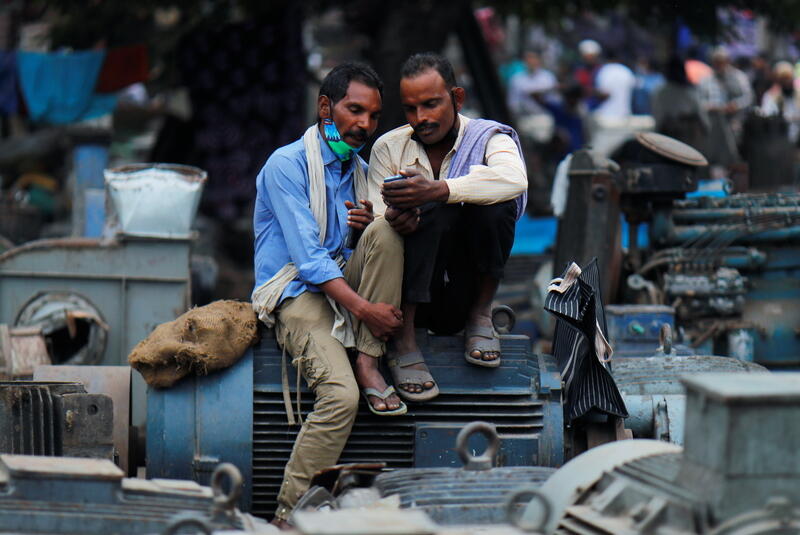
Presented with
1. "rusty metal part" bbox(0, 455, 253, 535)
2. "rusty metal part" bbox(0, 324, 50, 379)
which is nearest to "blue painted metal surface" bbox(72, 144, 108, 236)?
"rusty metal part" bbox(0, 324, 50, 379)

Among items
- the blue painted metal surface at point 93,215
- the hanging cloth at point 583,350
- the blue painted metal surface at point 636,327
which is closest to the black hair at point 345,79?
the hanging cloth at point 583,350

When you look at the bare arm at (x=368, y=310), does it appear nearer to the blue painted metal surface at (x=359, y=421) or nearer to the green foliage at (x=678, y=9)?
the blue painted metal surface at (x=359, y=421)

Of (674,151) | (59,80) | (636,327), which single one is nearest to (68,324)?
(636,327)

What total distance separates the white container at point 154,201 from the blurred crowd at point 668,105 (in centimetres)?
560

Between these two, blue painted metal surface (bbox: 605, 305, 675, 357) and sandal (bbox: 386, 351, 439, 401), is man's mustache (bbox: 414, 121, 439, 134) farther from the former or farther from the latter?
blue painted metal surface (bbox: 605, 305, 675, 357)

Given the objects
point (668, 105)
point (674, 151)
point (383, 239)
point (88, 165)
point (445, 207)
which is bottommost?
point (383, 239)

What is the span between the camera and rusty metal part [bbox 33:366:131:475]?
5059 millimetres

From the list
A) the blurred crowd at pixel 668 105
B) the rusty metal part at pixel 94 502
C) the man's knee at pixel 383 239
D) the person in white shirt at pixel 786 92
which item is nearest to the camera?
the rusty metal part at pixel 94 502

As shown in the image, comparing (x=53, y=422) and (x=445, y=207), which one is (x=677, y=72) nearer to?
(x=445, y=207)

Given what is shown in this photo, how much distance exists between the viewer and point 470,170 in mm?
4473

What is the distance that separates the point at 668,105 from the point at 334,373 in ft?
32.4

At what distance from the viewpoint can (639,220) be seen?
292 inches

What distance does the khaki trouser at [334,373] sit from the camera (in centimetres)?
440

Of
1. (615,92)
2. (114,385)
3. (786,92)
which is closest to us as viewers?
(114,385)
